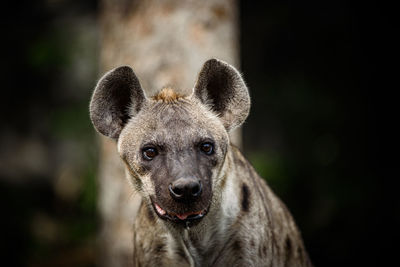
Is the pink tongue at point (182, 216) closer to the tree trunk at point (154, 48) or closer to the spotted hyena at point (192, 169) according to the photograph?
the spotted hyena at point (192, 169)

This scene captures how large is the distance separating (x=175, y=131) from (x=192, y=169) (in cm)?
35

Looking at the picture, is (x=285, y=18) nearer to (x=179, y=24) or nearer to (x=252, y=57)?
(x=252, y=57)

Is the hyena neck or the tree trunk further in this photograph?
the tree trunk

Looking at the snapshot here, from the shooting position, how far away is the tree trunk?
5.84m

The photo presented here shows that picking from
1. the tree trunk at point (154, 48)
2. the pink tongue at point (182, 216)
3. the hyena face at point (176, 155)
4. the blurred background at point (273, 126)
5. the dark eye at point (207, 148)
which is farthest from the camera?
the blurred background at point (273, 126)

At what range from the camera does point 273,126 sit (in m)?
10.9

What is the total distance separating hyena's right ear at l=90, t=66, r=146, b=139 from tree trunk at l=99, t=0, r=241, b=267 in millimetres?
1567

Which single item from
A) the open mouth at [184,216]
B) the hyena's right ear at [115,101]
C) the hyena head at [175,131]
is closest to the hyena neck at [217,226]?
the hyena head at [175,131]

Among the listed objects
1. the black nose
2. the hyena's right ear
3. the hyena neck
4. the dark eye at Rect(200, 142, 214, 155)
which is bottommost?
the hyena neck

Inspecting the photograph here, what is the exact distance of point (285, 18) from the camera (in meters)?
10.7

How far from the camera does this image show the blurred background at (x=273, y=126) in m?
8.73

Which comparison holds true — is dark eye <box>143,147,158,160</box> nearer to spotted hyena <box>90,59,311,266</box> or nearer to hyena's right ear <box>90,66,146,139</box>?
spotted hyena <box>90,59,311,266</box>

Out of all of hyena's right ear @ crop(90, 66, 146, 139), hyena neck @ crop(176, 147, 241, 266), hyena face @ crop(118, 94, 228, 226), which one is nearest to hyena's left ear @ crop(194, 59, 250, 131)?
hyena face @ crop(118, 94, 228, 226)

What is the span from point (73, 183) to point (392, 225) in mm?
7084
